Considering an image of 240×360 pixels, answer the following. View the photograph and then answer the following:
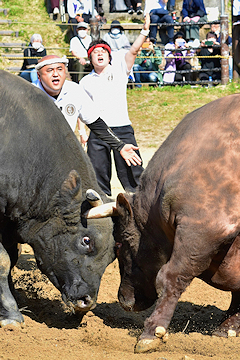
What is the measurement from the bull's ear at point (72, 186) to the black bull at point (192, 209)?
17.6 inches

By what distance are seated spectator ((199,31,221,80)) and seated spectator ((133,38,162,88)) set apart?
134cm

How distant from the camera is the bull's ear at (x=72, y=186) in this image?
4.31 meters

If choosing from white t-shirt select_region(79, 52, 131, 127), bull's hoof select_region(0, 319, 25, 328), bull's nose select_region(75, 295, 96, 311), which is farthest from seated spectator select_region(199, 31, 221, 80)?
bull's hoof select_region(0, 319, 25, 328)

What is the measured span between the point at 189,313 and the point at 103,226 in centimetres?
131

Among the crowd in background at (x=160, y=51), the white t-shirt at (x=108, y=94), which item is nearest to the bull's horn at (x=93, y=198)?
the white t-shirt at (x=108, y=94)

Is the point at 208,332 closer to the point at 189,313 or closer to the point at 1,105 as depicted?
the point at 189,313

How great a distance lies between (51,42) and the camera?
18844 mm

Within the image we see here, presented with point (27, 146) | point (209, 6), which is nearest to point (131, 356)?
point (27, 146)

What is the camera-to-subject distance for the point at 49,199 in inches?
173

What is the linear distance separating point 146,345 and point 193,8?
1618 cm

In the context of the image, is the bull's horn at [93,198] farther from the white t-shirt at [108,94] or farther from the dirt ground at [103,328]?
the white t-shirt at [108,94]

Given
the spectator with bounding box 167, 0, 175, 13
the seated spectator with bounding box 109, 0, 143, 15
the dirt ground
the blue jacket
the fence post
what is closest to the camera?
the dirt ground

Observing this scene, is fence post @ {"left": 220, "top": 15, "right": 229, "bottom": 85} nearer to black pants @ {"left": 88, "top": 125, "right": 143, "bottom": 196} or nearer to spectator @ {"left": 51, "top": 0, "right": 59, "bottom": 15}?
spectator @ {"left": 51, "top": 0, "right": 59, "bottom": 15}

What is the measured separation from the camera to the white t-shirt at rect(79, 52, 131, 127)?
6.90 m
